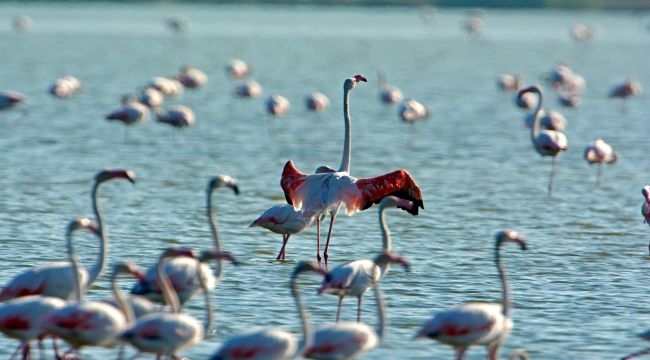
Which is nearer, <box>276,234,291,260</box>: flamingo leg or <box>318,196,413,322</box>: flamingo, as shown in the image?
<box>318,196,413,322</box>: flamingo

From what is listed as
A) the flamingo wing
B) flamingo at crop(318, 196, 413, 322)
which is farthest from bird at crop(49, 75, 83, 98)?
flamingo at crop(318, 196, 413, 322)

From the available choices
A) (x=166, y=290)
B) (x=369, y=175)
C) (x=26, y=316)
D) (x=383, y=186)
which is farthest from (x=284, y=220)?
(x=369, y=175)

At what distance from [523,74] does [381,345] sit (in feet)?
98.3

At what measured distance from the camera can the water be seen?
9.79 metres

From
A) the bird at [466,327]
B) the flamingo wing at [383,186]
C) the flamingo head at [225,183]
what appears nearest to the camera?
the bird at [466,327]

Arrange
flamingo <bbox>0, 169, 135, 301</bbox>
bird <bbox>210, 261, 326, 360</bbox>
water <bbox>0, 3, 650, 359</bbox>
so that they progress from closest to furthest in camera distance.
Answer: bird <bbox>210, 261, 326, 360</bbox> < flamingo <bbox>0, 169, 135, 301</bbox> < water <bbox>0, 3, 650, 359</bbox>

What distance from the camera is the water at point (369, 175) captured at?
32.1 ft

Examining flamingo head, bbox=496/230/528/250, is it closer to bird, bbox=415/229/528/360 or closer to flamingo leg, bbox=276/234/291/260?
bird, bbox=415/229/528/360

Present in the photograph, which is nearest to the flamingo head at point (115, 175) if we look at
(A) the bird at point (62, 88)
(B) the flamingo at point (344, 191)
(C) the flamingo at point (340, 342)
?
(C) the flamingo at point (340, 342)

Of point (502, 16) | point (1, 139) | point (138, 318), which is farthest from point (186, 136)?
point (502, 16)

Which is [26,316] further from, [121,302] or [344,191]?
[344,191]

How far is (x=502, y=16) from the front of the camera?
7950cm

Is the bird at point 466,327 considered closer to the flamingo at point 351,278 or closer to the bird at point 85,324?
the flamingo at point 351,278

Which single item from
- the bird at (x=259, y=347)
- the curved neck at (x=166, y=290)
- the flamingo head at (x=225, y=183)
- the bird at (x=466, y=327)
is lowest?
the bird at (x=259, y=347)
